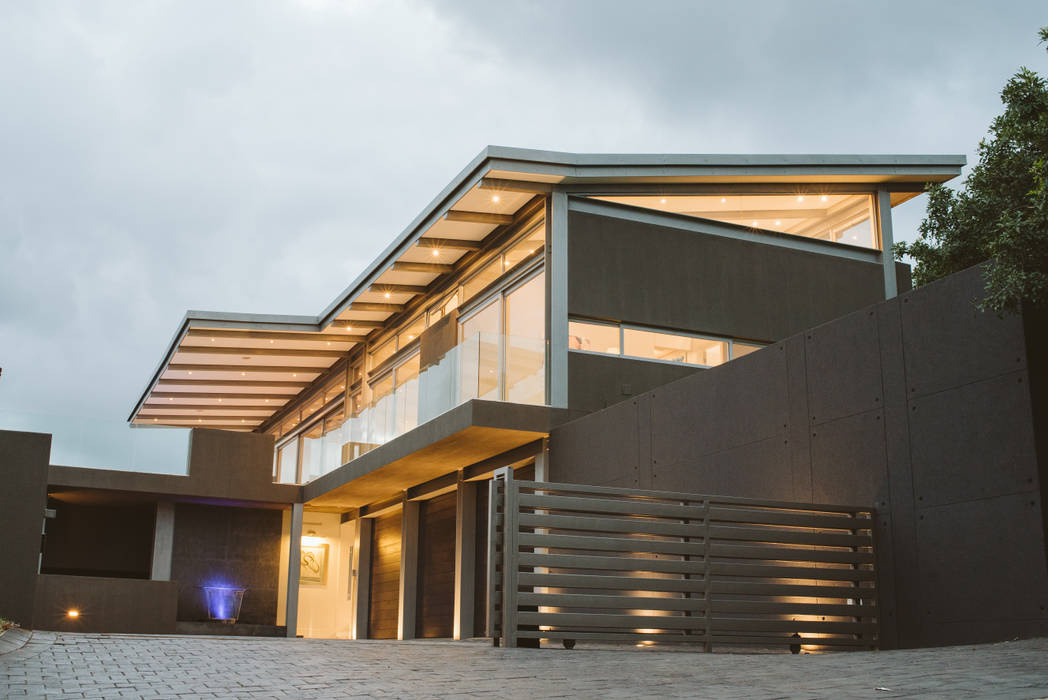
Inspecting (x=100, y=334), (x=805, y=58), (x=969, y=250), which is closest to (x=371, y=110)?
(x=100, y=334)

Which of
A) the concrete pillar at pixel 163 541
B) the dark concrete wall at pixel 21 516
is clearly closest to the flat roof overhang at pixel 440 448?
the concrete pillar at pixel 163 541

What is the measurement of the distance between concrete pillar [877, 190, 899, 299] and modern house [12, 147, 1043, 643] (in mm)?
36

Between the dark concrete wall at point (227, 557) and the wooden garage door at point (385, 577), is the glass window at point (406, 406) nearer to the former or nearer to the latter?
the wooden garage door at point (385, 577)

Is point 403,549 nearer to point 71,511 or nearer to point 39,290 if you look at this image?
point 71,511

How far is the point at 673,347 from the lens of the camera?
16.0 meters

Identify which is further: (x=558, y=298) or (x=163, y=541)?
(x=163, y=541)

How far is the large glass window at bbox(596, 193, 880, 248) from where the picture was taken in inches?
656

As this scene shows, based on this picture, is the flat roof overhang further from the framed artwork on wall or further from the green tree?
the green tree

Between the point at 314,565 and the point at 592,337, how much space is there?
1143 centimetres

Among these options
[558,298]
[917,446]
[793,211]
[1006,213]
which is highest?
[793,211]

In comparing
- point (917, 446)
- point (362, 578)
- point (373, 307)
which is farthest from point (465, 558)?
point (917, 446)

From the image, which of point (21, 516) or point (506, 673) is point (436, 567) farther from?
point (506, 673)

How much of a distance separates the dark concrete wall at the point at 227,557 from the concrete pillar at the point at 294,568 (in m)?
0.65

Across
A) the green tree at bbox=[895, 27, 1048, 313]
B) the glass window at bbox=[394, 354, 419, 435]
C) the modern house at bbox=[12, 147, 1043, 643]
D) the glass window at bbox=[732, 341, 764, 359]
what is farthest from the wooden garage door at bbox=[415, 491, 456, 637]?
the green tree at bbox=[895, 27, 1048, 313]
